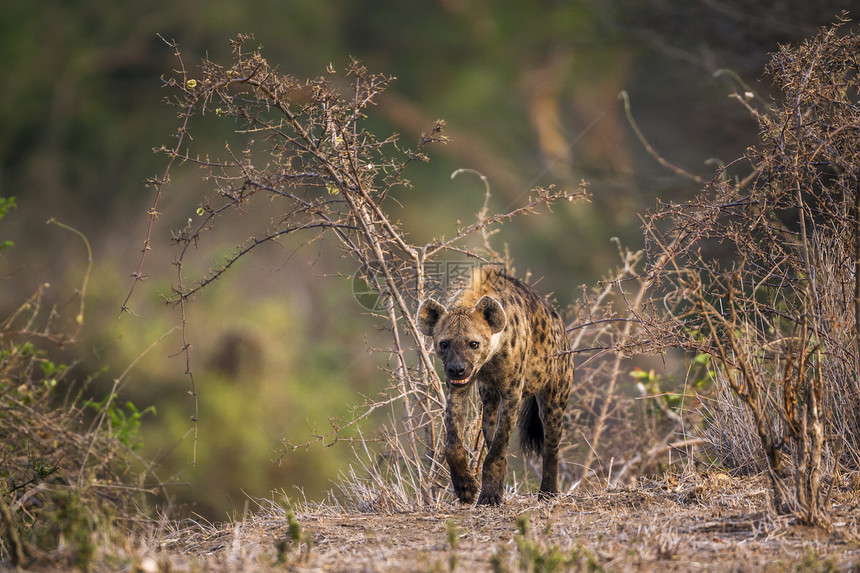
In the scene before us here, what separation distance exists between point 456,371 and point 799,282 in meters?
1.82

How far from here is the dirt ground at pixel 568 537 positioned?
10.7ft

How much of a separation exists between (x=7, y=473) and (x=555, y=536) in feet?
8.16

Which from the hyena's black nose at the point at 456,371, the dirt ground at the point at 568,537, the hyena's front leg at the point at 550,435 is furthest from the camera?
Result: the hyena's front leg at the point at 550,435

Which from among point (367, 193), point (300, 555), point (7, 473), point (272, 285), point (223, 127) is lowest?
point (300, 555)

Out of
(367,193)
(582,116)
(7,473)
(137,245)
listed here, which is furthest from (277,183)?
(582,116)

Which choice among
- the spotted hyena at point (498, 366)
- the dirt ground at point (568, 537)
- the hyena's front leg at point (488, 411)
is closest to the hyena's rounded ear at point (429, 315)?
the spotted hyena at point (498, 366)

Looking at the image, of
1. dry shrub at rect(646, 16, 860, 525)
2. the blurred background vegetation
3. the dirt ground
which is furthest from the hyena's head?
the blurred background vegetation

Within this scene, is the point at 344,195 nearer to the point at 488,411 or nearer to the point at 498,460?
the point at 488,411

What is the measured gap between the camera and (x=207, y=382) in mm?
13125

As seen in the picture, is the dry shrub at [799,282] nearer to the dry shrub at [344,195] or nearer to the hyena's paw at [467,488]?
the dry shrub at [344,195]

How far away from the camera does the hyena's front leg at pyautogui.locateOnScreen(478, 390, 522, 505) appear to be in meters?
4.64

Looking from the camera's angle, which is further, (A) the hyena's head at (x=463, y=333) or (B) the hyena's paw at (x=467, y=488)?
(B) the hyena's paw at (x=467, y=488)

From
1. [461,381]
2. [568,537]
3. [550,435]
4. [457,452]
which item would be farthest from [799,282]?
[568,537]

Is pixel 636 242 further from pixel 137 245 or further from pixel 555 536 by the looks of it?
pixel 555 536
